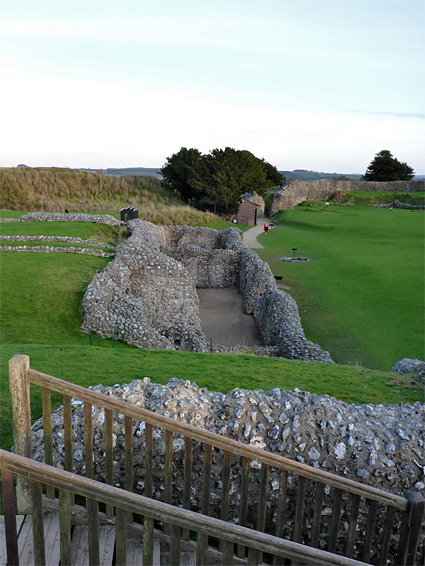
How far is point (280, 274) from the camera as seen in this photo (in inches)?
1219

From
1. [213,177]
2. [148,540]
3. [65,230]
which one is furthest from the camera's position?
[213,177]

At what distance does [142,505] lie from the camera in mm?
3369

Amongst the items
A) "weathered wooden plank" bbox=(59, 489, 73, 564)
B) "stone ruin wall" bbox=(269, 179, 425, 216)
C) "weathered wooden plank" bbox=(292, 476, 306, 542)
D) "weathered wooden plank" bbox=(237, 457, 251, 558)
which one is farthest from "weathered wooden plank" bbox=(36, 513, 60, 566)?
"stone ruin wall" bbox=(269, 179, 425, 216)

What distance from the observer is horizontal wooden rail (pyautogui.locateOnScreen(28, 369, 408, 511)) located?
4.16 m

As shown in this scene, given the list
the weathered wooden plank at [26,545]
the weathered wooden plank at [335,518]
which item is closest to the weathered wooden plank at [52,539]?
the weathered wooden plank at [26,545]

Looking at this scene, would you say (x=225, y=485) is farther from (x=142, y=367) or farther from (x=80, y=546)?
(x=142, y=367)

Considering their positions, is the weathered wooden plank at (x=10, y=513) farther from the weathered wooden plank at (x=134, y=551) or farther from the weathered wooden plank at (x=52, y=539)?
the weathered wooden plank at (x=134, y=551)

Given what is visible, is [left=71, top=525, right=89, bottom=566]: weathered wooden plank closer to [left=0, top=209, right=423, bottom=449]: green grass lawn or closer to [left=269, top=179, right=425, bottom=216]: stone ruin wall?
[left=0, top=209, right=423, bottom=449]: green grass lawn

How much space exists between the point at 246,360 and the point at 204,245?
2749cm

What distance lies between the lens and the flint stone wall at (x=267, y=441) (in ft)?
19.0

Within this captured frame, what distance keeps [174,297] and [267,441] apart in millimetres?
16303

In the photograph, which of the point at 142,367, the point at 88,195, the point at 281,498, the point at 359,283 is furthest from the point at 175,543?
the point at 88,195

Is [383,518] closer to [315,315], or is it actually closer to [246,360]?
[246,360]

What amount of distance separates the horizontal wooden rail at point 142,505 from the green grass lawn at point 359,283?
42.6 feet
